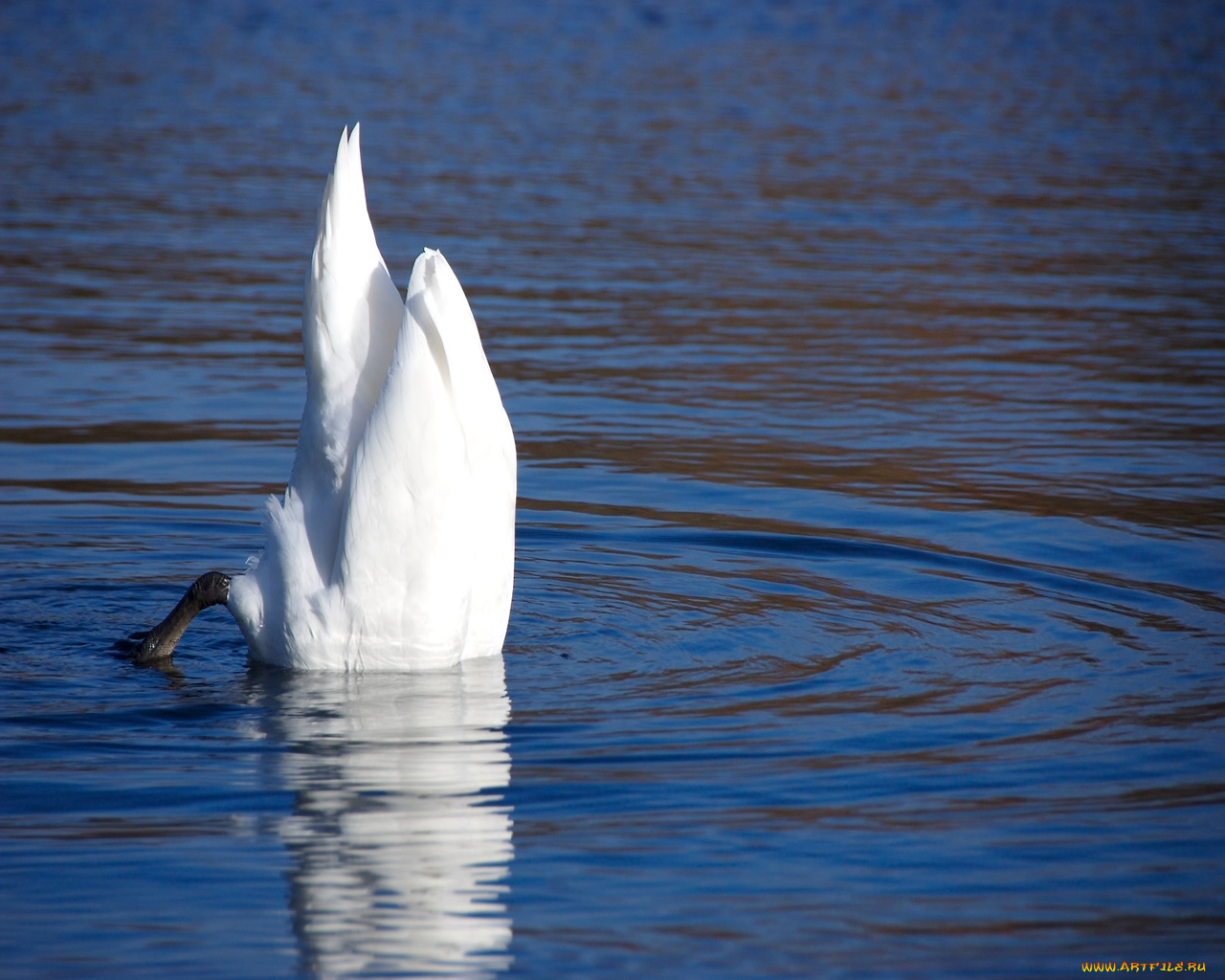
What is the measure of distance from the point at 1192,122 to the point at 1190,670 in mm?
17709

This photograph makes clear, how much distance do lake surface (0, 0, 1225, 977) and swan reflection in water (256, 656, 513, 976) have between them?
2 cm

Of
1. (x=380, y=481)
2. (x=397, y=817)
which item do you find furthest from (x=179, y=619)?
(x=397, y=817)

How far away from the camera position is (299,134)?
64.3ft

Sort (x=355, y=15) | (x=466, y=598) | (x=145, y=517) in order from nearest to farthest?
1. (x=466, y=598)
2. (x=145, y=517)
3. (x=355, y=15)

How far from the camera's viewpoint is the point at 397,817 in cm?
453

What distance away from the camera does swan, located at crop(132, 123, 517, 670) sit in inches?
201

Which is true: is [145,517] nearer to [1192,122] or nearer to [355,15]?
[1192,122]

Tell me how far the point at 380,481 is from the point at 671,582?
202 cm

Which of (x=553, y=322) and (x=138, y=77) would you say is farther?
(x=138, y=77)

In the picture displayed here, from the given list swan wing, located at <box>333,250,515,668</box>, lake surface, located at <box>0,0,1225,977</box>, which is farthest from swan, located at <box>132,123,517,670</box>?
lake surface, located at <box>0,0,1225,977</box>

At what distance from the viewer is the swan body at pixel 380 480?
5109 mm

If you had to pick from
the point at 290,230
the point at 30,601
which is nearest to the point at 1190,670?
the point at 30,601

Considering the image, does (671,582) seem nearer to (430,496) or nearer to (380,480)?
(430,496)

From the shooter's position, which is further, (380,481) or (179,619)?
(179,619)
